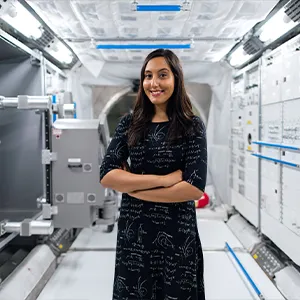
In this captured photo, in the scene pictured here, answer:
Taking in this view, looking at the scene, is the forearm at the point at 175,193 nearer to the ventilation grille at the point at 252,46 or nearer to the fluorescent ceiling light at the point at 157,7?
the fluorescent ceiling light at the point at 157,7

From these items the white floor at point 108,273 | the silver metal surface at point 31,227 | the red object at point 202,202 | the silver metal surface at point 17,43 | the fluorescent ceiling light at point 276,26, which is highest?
the fluorescent ceiling light at point 276,26

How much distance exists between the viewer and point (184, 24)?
10.9ft

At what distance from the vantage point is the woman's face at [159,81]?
1.57 meters

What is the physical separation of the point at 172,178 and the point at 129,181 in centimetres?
21

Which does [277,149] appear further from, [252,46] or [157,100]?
[157,100]

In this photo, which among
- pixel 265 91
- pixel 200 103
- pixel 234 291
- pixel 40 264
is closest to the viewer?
pixel 234 291

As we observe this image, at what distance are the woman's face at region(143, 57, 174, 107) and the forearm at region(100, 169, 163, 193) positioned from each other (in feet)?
1.25

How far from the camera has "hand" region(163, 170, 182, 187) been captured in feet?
4.98

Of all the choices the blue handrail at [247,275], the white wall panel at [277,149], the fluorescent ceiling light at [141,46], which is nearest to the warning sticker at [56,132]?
the fluorescent ceiling light at [141,46]

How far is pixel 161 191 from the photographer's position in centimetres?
151

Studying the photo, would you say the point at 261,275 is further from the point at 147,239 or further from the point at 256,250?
the point at 147,239

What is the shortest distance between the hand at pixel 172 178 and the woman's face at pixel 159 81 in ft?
1.20

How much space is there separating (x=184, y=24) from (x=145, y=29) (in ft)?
1.45

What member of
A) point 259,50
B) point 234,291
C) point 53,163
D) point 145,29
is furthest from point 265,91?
point 53,163
